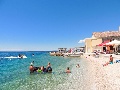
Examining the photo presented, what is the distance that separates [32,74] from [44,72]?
1144 mm

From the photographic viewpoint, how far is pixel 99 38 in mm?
49094

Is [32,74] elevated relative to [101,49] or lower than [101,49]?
lower

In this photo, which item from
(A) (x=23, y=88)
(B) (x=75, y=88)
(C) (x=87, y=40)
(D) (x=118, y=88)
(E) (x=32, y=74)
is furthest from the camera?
(C) (x=87, y=40)

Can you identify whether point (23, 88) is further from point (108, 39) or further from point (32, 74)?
point (108, 39)

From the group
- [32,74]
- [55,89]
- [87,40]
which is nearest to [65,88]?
[55,89]

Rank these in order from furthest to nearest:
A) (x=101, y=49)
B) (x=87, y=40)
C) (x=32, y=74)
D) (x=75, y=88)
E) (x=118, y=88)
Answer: (x=87, y=40)
(x=101, y=49)
(x=32, y=74)
(x=75, y=88)
(x=118, y=88)

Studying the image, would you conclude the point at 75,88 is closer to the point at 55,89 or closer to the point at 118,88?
the point at 55,89

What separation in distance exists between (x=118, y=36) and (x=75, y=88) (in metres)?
37.8

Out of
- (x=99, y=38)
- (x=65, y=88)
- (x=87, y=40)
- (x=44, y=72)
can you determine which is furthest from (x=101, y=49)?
(x=65, y=88)

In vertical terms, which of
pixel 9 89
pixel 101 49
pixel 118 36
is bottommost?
pixel 9 89

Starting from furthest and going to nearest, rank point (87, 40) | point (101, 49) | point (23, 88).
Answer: point (87, 40)
point (101, 49)
point (23, 88)

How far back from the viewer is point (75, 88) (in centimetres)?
1221

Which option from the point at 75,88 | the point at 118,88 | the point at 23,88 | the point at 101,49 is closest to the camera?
the point at 118,88

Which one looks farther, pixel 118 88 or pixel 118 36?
pixel 118 36
